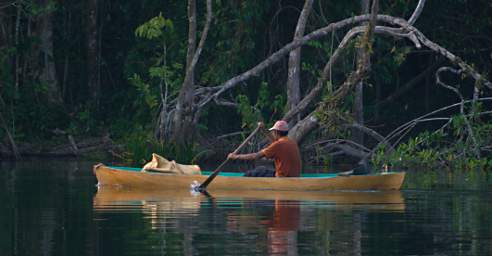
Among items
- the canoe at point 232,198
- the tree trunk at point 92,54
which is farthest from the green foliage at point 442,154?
the tree trunk at point 92,54

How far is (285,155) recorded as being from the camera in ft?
74.3

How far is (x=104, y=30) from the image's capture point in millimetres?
40906

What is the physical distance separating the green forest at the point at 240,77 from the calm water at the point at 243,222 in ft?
18.9

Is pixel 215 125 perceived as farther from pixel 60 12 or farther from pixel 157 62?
pixel 60 12

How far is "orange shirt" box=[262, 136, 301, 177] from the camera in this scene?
22.6 metres

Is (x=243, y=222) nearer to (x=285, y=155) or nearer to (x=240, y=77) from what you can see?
(x=285, y=155)

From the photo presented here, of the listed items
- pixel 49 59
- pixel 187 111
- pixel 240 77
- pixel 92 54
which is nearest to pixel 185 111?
pixel 187 111

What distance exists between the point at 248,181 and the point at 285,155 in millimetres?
740

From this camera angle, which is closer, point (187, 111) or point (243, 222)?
point (243, 222)

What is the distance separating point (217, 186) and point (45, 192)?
9.51ft

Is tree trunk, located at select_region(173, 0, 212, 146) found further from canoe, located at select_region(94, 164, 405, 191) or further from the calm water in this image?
canoe, located at select_region(94, 164, 405, 191)

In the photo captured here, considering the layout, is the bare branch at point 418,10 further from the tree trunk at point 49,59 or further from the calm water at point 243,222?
the tree trunk at point 49,59

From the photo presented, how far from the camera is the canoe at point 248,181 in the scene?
2239 cm

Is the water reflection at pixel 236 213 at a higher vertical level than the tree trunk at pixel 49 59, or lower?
lower
